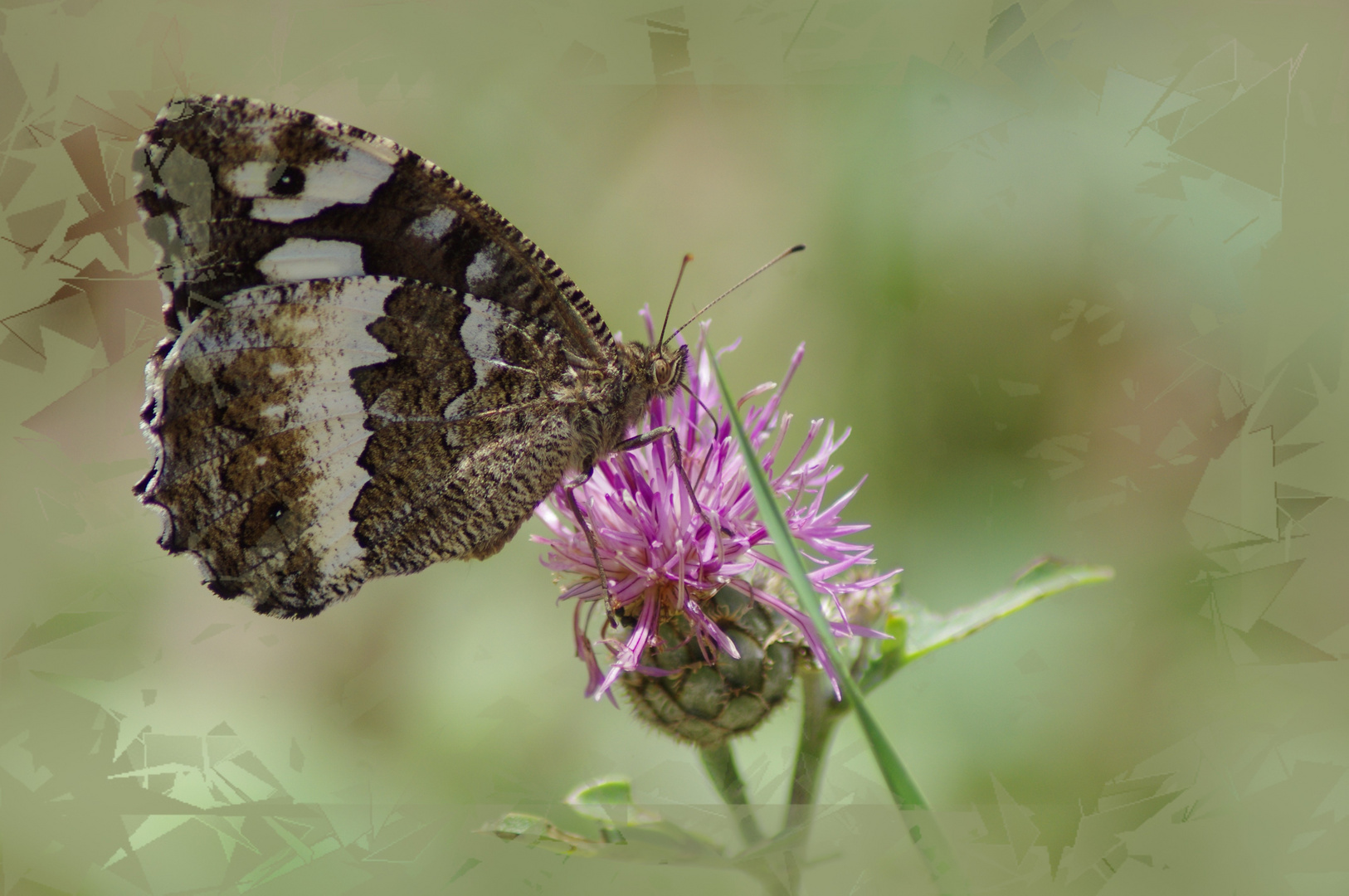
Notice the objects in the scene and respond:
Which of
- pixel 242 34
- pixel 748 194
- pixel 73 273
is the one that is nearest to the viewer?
pixel 73 273

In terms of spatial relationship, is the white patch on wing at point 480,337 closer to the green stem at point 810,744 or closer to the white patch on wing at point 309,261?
the white patch on wing at point 309,261

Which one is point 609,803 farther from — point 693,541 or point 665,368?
point 665,368

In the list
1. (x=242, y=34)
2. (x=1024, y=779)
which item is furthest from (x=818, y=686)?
(x=242, y=34)

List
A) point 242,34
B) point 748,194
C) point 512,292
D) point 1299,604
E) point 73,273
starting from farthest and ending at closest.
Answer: point 748,194, point 242,34, point 1299,604, point 512,292, point 73,273

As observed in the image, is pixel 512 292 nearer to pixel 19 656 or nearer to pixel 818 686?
pixel 818 686

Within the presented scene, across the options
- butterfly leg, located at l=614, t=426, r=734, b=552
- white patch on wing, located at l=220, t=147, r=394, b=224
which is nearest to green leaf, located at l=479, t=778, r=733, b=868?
butterfly leg, located at l=614, t=426, r=734, b=552

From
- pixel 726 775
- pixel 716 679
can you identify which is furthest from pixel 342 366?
pixel 726 775

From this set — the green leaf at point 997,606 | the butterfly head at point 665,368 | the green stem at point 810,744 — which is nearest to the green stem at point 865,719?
the green stem at point 810,744

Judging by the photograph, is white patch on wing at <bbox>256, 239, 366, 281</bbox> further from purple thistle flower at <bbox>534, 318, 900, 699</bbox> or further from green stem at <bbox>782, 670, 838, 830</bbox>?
green stem at <bbox>782, 670, 838, 830</bbox>
